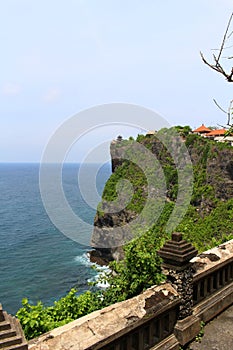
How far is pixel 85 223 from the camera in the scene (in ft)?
248

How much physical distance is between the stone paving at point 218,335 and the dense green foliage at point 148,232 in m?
1.12

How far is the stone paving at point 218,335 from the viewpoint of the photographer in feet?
16.6

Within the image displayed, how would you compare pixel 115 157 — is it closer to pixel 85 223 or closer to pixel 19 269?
pixel 85 223

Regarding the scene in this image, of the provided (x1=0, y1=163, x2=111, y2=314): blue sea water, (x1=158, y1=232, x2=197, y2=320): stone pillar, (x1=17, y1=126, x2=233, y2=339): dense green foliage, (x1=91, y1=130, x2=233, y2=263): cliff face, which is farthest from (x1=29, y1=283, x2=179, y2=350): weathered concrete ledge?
(x1=91, y1=130, x2=233, y2=263): cliff face

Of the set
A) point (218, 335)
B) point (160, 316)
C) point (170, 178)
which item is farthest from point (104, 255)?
point (160, 316)

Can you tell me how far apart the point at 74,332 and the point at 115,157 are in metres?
62.0

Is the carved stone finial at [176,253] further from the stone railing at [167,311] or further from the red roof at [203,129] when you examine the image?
the red roof at [203,129]

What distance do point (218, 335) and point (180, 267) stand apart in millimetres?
1354

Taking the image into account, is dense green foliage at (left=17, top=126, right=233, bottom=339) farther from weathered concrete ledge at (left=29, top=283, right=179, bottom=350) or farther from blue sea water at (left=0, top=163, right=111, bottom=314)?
blue sea water at (left=0, top=163, right=111, bottom=314)

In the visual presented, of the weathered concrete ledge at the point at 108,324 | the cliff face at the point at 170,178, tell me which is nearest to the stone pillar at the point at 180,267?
the weathered concrete ledge at the point at 108,324

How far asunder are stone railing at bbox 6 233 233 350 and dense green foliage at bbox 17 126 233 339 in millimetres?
477

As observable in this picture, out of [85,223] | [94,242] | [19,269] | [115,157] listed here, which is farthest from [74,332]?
[85,223]

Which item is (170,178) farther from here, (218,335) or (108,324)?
(108,324)

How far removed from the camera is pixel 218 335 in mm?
5301
